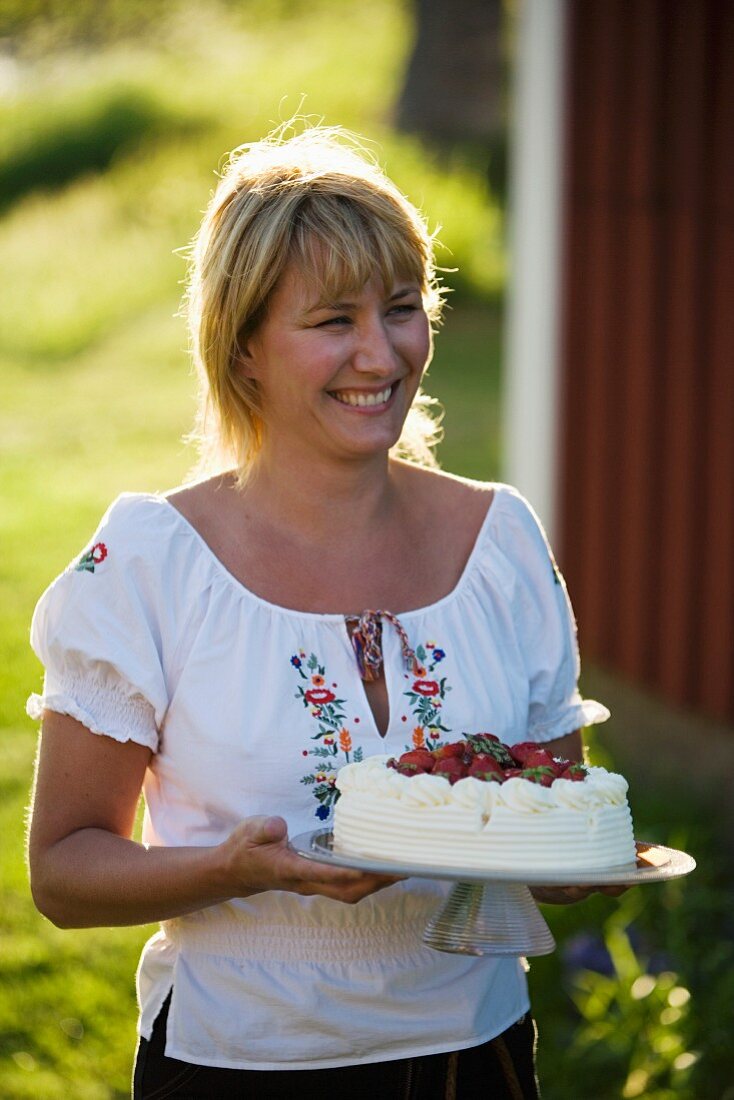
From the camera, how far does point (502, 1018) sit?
2518 mm

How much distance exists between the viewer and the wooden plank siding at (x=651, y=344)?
586 centimetres

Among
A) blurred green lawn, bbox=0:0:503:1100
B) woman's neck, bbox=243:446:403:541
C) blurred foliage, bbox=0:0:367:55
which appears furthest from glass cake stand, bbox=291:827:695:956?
blurred foliage, bbox=0:0:367:55

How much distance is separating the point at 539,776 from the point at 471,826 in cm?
14

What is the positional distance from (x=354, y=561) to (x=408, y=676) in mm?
233

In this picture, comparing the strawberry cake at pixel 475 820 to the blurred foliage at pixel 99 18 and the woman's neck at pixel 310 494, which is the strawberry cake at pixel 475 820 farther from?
the blurred foliage at pixel 99 18

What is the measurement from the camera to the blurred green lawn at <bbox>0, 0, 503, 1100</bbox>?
11016 millimetres

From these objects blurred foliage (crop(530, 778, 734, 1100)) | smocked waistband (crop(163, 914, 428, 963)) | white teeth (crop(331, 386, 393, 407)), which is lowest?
blurred foliage (crop(530, 778, 734, 1100))

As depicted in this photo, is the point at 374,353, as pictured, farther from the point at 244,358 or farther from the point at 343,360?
the point at 244,358

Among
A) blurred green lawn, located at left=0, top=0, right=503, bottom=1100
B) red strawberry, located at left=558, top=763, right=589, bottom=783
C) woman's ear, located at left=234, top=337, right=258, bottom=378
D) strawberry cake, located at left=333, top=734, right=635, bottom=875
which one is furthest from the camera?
blurred green lawn, located at left=0, top=0, right=503, bottom=1100

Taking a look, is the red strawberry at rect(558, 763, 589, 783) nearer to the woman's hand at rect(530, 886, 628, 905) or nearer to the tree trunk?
the woman's hand at rect(530, 886, 628, 905)

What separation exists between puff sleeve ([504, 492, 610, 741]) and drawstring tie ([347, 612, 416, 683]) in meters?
0.25

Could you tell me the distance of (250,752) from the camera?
2.36 metres

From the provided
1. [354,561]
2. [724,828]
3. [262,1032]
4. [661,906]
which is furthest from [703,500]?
[262,1032]

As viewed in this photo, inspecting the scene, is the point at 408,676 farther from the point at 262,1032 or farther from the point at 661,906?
the point at 661,906
